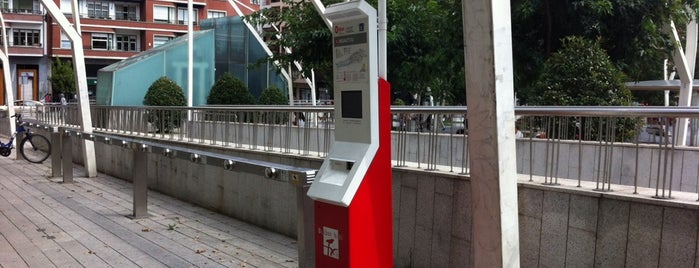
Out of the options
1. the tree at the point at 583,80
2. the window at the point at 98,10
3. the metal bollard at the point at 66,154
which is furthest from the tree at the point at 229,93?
the window at the point at 98,10

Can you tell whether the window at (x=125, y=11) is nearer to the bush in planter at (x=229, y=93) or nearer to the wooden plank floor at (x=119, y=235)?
the bush in planter at (x=229, y=93)

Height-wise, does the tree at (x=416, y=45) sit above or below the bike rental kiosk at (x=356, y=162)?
above

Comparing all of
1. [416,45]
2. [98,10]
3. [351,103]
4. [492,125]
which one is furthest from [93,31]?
[492,125]

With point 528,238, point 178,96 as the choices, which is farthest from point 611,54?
point 178,96

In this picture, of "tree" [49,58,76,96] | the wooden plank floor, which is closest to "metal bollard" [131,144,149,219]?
the wooden plank floor

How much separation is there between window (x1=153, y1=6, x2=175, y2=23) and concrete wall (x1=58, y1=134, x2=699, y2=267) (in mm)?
58486

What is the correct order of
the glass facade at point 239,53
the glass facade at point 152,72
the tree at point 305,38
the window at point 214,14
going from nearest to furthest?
the tree at point 305,38, the glass facade at point 152,72, the glass facade at point 239,53, the window at point 214,14

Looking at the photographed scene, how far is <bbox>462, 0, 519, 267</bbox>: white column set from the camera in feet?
9.30

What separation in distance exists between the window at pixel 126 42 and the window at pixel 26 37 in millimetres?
7253

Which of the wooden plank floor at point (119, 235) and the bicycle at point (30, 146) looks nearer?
the wooden plank floor at point (119, 235)

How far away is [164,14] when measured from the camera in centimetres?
6228

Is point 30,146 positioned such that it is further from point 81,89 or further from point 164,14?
point 164,14

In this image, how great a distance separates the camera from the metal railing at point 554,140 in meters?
4.37

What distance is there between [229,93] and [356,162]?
76.5 feet
